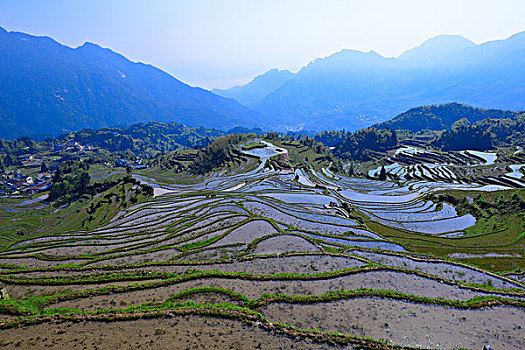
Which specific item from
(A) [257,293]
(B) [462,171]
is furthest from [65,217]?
(B) [462,171]

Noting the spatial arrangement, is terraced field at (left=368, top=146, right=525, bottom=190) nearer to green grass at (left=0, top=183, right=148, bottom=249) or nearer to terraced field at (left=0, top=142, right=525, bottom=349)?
terraced field at (left=0, top=142, right=525, bottom=349)

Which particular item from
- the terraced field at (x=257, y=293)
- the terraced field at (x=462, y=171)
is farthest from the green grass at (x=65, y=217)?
the terraced field at (x=462, y=171)

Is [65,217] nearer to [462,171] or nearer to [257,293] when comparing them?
[257,293]

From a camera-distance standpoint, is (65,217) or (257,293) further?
(65,217)

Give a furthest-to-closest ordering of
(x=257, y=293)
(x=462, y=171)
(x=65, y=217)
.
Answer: (x=462, y=171), (x=65, y=217), (x=257, y=293)

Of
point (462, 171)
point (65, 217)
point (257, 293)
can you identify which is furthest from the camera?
point (462, 171)

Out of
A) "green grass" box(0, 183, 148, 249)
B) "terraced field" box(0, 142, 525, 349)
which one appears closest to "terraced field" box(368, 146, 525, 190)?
"terraced field" box(0, 142, 525, 349)

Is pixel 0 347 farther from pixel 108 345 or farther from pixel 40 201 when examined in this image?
pixel 40 201

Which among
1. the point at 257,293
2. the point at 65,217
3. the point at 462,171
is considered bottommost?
the point at 65,217
